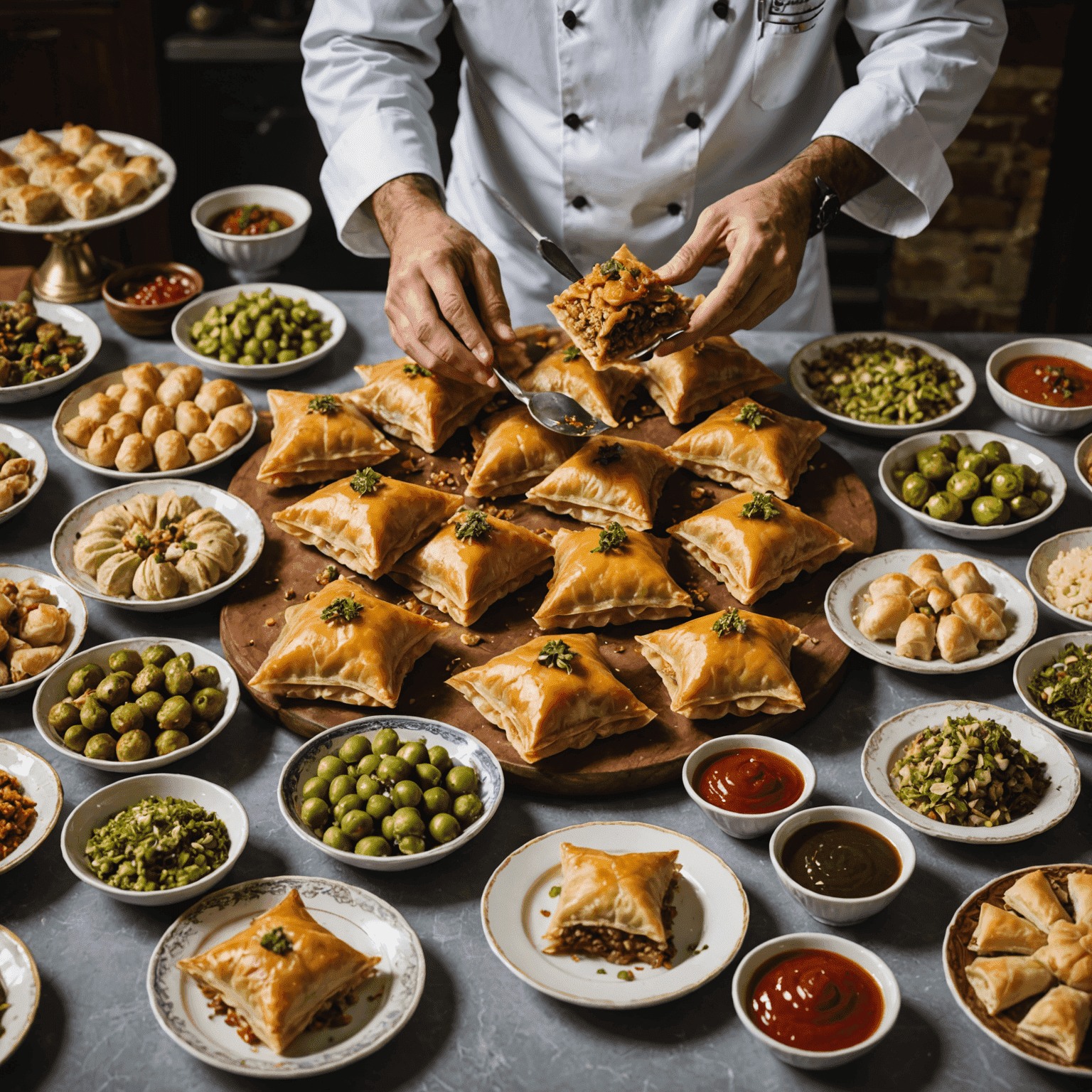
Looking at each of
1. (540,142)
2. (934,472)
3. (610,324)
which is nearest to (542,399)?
(610,324)

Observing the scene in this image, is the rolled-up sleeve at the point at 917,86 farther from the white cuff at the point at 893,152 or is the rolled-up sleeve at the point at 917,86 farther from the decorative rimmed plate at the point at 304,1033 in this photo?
the decorative rimmed plate at the point at 304,1033

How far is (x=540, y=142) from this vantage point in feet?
15.1

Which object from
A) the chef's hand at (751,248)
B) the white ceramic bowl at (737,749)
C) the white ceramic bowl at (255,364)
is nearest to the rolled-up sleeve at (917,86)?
the chef's hand at (751,248)

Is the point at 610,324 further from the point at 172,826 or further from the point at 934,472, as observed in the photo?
the point at 172,826

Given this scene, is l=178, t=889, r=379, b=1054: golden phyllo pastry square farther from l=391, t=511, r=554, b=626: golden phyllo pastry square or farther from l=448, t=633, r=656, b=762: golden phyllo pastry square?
l=391, t=511, r=554, b=626: golden phyllo pastry square

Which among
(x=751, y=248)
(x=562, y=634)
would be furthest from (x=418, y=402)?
(x=751, y=248)

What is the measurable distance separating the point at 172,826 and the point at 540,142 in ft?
10.5

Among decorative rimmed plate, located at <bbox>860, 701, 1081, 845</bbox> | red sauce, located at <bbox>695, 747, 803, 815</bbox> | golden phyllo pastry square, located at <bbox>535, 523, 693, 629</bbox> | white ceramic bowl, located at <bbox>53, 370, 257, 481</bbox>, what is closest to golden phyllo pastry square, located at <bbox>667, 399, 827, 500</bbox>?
golden phyllo pastry square, located at <bbox>535, 523, 693, 629</bbox>

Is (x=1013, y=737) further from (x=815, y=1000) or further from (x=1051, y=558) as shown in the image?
(x=815, y=1000)

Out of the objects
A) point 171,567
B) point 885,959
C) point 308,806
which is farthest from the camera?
point 171,567

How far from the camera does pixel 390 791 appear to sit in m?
3.01

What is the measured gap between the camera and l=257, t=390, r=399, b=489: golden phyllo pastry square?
4.21 m

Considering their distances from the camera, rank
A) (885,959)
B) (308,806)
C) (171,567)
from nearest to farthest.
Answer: (885,959), (308,806), (171,567)

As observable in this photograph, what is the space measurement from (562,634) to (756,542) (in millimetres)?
741
